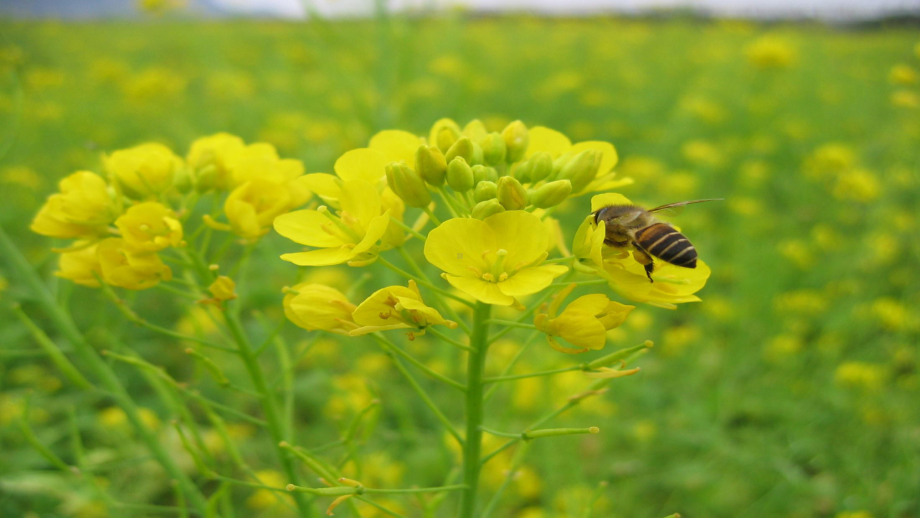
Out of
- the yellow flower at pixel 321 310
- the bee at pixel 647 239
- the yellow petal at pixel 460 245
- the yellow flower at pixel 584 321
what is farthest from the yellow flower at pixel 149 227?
the bee at pixel 647 239

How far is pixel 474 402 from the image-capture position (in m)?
1.25

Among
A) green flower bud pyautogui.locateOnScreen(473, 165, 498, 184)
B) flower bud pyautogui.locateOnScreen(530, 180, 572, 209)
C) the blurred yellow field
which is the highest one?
green flower bud pyautogui.locateOnScreen(473, 165, 498, 184)

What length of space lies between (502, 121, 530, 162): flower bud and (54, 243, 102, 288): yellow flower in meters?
1.03

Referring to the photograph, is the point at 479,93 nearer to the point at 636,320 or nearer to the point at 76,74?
the point at 636,320

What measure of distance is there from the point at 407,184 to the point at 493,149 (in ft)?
0.88

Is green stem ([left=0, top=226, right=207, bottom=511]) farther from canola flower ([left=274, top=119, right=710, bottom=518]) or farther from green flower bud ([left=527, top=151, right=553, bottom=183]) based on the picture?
green flower bud ([left=527, top=151, right=553, bottom=183])

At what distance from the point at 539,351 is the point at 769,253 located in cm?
216

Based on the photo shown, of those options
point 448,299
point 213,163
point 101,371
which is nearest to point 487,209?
point 213,163

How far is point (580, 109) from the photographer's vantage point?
6922 mm

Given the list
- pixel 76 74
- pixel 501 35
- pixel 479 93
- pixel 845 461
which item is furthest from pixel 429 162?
pixel 501 35

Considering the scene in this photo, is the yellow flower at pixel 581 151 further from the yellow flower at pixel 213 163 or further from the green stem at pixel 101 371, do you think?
the green stem at pixel 101 371

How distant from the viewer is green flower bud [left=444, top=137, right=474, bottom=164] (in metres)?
1.22

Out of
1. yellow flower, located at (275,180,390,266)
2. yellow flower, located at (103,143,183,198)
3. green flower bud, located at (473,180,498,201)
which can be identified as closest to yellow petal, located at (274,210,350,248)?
yellow flower, located at (275,180,390,266)

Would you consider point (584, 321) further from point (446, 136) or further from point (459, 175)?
point (446, 136)
